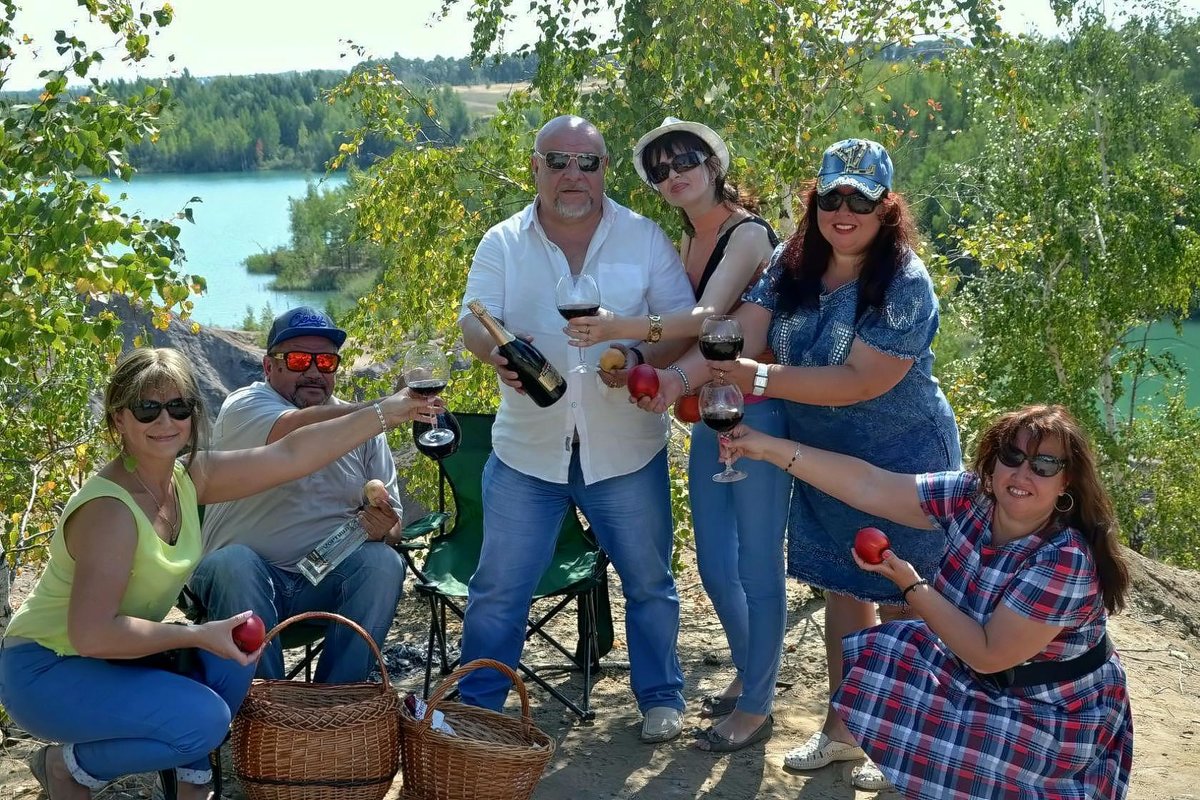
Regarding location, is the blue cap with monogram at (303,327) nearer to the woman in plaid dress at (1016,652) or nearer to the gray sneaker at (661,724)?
the gray sneaker at (661,724)

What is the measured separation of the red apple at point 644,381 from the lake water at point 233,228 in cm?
2244

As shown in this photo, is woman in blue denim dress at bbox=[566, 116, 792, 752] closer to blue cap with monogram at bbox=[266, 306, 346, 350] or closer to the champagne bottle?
the champagne bottle

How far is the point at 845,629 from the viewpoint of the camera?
334 cm

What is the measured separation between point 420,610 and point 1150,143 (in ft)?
62.9

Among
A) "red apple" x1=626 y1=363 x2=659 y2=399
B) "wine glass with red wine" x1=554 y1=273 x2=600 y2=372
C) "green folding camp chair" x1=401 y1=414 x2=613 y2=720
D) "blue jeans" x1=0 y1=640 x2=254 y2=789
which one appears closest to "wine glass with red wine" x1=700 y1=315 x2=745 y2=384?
"red apple" x1=626 y1=363 x2=659 y2=399

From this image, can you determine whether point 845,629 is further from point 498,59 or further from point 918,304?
point 498,59

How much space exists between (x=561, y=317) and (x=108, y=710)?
59.8 inches

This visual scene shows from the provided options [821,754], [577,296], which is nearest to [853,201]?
[577,296]

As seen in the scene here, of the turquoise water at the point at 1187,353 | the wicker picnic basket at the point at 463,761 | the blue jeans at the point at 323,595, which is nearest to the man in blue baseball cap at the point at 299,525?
the blue jeans at the point at 323,595

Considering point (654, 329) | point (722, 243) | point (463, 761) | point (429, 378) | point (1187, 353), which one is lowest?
point (1187, 353)

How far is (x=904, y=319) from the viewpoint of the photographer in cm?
298

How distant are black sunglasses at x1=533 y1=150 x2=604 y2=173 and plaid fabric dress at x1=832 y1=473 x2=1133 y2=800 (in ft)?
4.48

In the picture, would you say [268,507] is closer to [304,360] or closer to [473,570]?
[304,360]

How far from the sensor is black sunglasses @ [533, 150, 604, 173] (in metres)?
3.30
